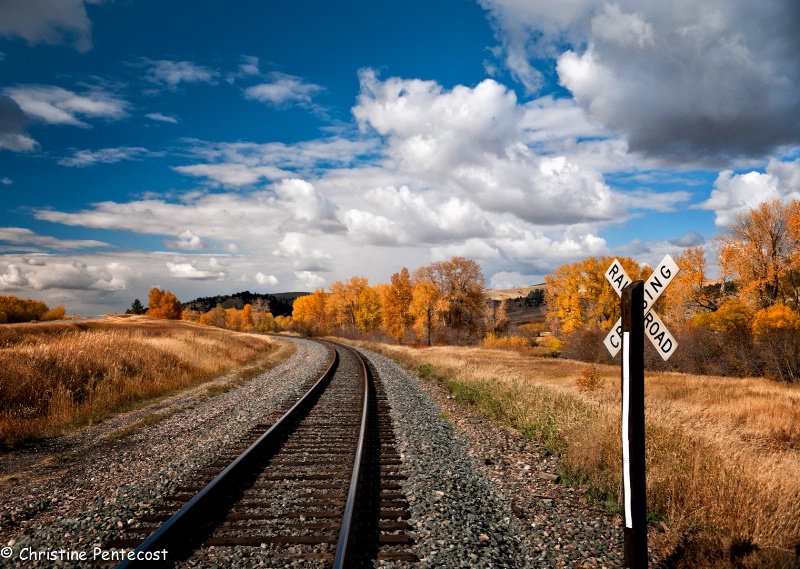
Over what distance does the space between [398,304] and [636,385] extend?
65.7m

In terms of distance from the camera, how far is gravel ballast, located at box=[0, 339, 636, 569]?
488 cm

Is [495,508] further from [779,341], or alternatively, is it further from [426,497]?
[779,341]

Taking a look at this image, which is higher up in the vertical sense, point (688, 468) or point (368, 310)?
point (368, 310)

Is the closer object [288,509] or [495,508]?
[288,509]

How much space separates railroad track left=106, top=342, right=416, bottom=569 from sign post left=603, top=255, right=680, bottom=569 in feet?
7.12

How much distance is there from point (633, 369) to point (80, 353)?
15.0 meters

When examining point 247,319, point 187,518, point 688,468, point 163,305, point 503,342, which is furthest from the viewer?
point 247,319

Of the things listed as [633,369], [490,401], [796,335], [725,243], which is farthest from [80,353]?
[725,243]

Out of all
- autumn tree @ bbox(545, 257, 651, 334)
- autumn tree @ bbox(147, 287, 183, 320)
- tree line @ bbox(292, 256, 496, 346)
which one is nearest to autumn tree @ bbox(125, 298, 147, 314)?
autumn tree @ bbox(147, 287, 183, 320)

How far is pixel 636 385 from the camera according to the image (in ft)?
15.0

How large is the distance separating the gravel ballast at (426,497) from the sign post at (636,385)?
536 millimetres

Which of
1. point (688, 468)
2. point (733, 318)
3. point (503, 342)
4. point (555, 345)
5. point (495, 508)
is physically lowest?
point (555, 345)

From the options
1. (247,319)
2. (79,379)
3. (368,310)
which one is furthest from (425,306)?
(247,319)

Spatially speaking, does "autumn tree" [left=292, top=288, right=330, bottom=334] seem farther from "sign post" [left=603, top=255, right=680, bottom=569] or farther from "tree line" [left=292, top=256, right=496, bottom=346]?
"sign post" [left=603, top=255, right=680, bottom=569]
